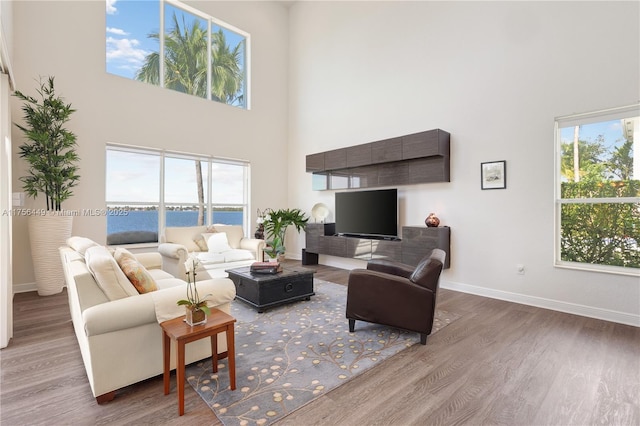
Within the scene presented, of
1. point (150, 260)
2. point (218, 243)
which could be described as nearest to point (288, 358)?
point (150, 260)

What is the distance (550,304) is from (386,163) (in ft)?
9.73

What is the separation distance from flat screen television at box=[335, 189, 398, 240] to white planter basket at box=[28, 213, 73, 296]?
14.0ft

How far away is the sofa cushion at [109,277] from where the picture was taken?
1.91m

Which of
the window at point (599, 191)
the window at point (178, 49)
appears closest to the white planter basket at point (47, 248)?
the window at point (178, 49)

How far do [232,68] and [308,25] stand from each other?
6.57ft

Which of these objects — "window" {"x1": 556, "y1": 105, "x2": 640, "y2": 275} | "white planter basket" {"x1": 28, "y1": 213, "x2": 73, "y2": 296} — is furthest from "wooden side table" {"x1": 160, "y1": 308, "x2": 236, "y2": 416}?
"window" {"x1": 556, "y1": 105, "x2": 640, "y2": 275}

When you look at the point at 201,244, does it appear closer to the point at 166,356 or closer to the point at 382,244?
the point at 382,244

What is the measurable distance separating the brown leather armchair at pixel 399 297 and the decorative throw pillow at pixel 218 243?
2807 mm

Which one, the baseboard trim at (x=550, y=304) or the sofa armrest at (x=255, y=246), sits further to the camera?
the sofa armrest at (x=255, y=246)

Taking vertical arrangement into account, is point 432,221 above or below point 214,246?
above

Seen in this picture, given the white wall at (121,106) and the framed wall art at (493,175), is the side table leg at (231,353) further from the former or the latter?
the white wall at (121,106)

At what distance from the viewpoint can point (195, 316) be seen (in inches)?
75.2

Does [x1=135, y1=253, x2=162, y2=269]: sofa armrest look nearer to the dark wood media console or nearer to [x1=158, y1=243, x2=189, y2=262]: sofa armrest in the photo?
[x1=158, y1=243, x2=189, y2=262]: sofa armrest

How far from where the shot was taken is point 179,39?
5.91m
